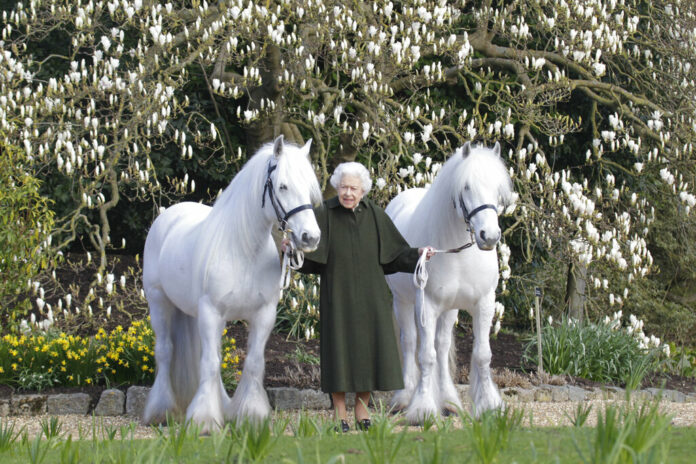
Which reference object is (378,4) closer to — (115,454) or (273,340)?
(273,340)

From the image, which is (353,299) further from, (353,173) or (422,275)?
(353,173)

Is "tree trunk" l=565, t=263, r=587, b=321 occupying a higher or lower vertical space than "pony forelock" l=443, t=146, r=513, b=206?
lower

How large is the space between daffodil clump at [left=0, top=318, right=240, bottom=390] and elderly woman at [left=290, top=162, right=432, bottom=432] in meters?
1.78

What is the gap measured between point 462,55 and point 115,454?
238 inches

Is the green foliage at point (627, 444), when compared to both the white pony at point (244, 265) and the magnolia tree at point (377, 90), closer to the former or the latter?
the white pony at point (244, 265)

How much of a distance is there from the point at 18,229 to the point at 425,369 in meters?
3.80

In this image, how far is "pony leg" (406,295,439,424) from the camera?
5.00m

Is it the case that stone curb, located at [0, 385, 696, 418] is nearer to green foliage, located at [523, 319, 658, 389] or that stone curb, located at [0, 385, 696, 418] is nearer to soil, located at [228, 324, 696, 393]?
soil, located at [228, 324, 696, 393]

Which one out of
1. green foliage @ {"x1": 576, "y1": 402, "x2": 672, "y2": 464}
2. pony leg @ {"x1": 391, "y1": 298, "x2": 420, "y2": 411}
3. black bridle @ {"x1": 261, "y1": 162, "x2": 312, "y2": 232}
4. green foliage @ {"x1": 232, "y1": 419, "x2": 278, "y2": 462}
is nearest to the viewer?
green foliage @ {"x1": 576, "y1": 402, "x2": 672, "y2": 464}

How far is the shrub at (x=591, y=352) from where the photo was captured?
24.5 ft

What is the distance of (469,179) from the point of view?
15.8 ft

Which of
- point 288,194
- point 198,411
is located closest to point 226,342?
point 198,411

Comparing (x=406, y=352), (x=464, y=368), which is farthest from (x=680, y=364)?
(x=406, y=352)

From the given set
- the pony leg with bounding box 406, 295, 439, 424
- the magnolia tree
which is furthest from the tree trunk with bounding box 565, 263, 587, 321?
the pony leg with bounding box 406, 295, 439, 424
